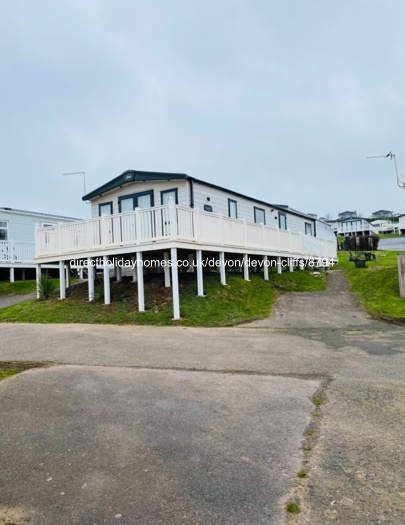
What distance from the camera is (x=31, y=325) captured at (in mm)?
11562

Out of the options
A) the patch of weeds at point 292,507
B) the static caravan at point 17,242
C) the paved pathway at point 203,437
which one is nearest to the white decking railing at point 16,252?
the static caravan at point 17,242

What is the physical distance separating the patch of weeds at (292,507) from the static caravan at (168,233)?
29.0 ft

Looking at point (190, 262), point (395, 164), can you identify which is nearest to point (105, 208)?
point (190, 262)

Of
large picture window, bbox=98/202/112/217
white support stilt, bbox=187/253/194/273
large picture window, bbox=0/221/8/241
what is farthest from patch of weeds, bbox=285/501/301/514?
large picture window, bbox=0/221/8/241

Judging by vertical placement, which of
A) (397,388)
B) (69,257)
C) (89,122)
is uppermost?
(89,122)

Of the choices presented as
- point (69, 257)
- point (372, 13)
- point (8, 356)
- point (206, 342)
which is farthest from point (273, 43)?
point (8, 356)

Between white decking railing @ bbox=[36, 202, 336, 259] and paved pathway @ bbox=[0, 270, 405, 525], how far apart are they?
5.48 metres

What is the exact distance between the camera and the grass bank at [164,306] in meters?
11.3

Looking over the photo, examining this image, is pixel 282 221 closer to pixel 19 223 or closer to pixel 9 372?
pixel 19 223

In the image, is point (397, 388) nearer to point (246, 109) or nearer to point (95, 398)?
Answer: point (95, 398)

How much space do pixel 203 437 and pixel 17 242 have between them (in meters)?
22.0

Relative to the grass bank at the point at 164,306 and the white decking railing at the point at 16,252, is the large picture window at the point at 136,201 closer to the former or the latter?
the grass bank at the point at 164,306

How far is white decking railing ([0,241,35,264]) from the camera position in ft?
70.5

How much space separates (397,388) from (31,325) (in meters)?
10.4
